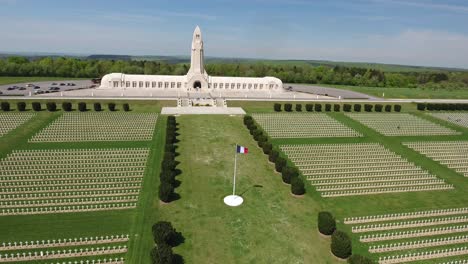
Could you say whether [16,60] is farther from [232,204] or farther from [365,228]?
[365,228]

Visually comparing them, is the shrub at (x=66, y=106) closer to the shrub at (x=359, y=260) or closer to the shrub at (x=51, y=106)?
the shrub at (x=51, y=106)

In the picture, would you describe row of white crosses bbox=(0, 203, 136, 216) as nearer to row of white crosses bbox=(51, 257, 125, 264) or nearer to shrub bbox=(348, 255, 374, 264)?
row of white crosses bbox=(51, 257, 125, 264)

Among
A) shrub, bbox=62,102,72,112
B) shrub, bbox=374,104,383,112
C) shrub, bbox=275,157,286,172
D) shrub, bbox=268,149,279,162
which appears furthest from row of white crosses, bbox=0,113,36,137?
shrub, bbox=374,104,383,112

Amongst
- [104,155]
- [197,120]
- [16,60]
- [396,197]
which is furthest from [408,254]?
[16,60]

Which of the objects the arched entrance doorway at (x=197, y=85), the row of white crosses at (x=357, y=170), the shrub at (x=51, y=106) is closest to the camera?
the row of white crosses at (x=357, y=170)

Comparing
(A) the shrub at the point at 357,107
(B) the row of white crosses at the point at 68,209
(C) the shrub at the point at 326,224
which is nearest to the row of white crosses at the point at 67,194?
(B) the row of white crosses at the point at 68,209

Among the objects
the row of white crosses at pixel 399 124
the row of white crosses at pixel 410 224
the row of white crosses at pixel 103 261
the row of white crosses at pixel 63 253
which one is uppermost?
the row of white crosses at pixel 399 124
